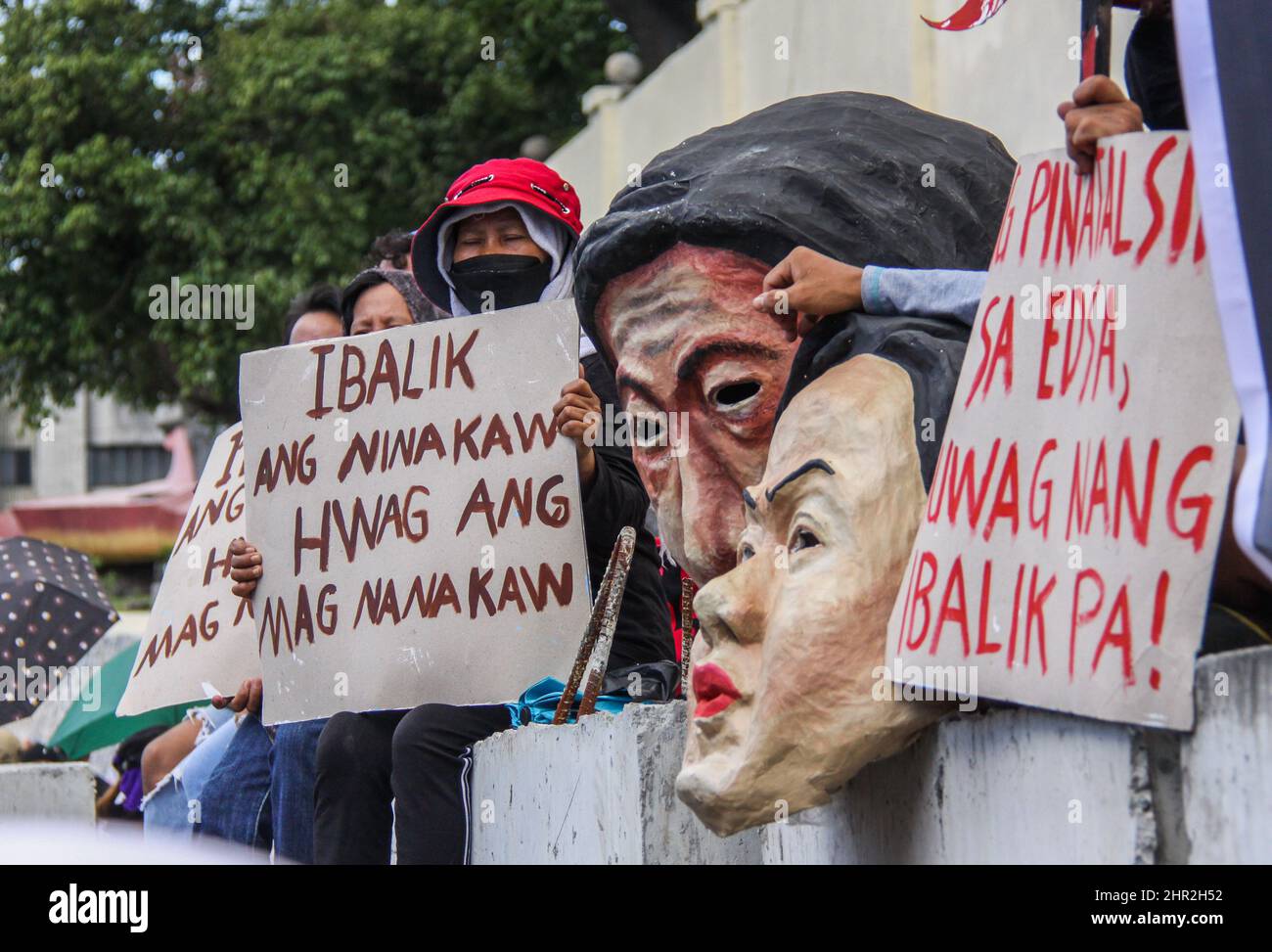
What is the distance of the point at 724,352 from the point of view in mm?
3869

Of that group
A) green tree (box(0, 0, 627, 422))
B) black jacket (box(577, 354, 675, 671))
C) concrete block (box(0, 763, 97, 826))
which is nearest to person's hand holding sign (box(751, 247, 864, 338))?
Answer: black jacket (box(577, 354, 675, 671))

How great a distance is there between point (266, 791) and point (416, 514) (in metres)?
1.12

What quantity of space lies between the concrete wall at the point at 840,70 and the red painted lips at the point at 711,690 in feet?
14.5

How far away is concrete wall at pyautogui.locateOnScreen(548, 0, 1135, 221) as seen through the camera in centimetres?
823

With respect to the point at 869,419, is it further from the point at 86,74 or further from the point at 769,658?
the point at 86,74

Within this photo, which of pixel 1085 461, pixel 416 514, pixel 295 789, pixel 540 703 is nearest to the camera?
pixel 1085 461

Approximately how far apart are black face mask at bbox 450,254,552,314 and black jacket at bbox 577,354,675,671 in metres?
0.31

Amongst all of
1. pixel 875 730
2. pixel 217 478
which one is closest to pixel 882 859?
pixel 875 730

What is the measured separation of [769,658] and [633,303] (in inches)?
39.7

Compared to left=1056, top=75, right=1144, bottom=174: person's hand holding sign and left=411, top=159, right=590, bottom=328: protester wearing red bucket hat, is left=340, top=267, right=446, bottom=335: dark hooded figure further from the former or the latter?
left=1056, top=75, right=1144, bottom=174: person's hand holding sign

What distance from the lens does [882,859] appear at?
11.6 ft

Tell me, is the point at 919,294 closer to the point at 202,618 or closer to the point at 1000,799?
the point at 1000,799
